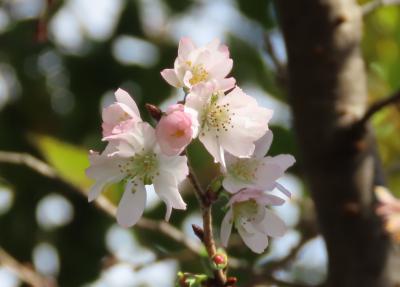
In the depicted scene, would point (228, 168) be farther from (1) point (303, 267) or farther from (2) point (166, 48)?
(2) point (166, 48)

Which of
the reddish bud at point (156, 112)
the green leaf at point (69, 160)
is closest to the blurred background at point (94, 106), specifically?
the green leaf at point (69, 160)

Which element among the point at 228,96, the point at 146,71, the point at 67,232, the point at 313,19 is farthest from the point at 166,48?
the point at 228,96

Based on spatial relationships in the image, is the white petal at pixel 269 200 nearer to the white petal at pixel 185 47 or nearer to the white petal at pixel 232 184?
the white petal at pixel 232 184

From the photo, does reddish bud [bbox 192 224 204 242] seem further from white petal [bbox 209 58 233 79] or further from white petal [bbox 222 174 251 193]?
white petal [bbox 209 58 233 79]

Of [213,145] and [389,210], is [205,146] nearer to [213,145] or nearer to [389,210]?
[213,145]

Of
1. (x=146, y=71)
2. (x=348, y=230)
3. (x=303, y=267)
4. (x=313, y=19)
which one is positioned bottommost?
(x=303, y=267)

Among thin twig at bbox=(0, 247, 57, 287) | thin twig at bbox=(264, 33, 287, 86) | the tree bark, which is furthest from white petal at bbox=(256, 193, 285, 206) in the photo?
thin twig at bbox=(0, 247, 57, 287)
